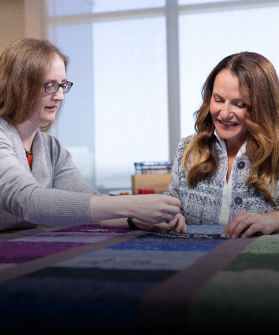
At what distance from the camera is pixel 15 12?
4.36 metres

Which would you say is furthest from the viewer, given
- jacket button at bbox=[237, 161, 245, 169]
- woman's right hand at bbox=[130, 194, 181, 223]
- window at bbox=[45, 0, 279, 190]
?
window at bbox=[45, 0, 279, 190]

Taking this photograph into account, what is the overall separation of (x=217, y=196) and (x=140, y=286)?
1054mm

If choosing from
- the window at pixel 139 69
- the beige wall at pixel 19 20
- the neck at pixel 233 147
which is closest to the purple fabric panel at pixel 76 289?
the neck at pixel 233 147

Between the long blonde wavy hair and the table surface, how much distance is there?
2.09ft

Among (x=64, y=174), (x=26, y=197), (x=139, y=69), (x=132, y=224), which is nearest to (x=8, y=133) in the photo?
(x=64, y=174)

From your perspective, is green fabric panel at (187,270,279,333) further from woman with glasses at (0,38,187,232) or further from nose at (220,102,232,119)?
nose at (220,102,232,119)

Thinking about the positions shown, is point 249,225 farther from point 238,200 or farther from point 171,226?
point 238,200

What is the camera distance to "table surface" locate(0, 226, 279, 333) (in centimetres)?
45

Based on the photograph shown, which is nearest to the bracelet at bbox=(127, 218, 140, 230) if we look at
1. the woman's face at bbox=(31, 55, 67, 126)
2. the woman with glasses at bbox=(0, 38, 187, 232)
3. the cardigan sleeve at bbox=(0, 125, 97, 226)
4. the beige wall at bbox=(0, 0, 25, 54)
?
the woman with glasses at bbox=(0, 38, 187, 232)

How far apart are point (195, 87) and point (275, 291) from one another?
355cm

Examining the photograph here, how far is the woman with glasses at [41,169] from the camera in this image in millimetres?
973

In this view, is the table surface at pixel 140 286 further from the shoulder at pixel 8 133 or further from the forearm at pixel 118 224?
the shoulder at pixel 8 133

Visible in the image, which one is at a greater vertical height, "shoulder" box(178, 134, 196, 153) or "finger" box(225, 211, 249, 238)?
"shoulder" box(178, 134, 196, 153)

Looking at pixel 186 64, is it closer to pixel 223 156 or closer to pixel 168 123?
pixel 168 123
